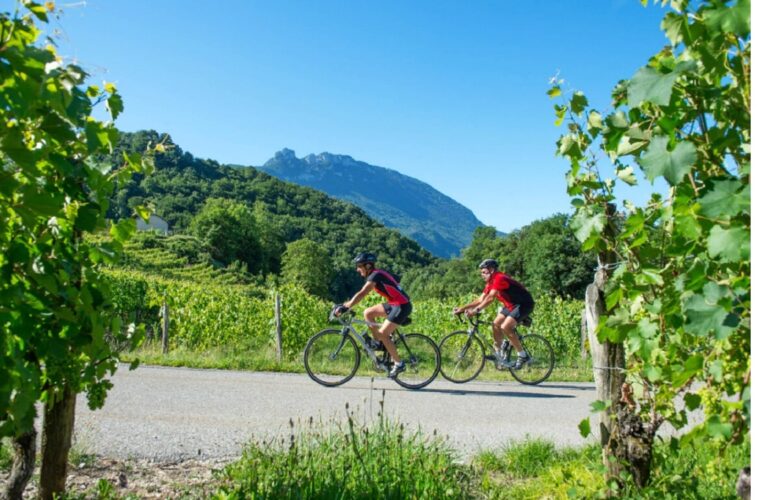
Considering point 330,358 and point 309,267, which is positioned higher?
point 309,267

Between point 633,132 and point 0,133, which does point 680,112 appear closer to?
point 633,132

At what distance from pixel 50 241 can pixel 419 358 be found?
7044 millimetres

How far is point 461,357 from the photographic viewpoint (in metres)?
10.2

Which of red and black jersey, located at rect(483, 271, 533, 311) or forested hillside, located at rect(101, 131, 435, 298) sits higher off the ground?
forested hillside, located at rect(101, 131, 435, 298)

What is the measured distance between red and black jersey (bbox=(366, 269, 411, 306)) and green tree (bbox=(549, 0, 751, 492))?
17.2ft

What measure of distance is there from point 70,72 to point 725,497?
3.94 metres

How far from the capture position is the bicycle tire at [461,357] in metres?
10.0

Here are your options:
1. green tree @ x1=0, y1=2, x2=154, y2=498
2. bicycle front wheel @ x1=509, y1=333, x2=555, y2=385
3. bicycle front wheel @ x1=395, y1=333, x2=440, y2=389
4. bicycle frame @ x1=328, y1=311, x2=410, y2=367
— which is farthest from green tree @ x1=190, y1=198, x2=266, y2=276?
green tree @ x1=0, y1=2, x2=154, y2=498

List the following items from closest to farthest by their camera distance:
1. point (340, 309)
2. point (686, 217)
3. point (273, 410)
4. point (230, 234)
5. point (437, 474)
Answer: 1. point (686, 217)
2. point (437, 474)
3. point (273, 410)
4. point (340, 309)
5. point (230, 234)

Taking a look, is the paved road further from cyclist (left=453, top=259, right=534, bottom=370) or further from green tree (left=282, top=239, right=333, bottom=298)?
green tree (left=282, top=239, right=333, bottom=298)

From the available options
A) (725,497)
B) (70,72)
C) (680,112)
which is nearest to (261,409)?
(725,497)

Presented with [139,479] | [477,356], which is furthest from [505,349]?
[139,479]

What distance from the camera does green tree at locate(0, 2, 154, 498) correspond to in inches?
77.3

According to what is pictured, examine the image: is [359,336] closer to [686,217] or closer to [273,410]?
[273,410]
